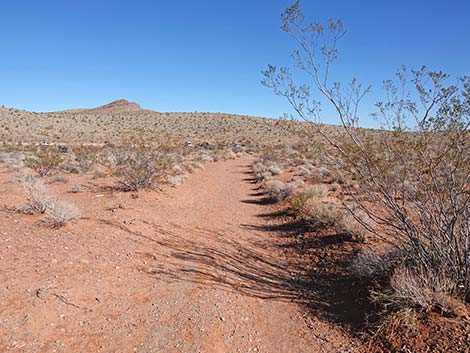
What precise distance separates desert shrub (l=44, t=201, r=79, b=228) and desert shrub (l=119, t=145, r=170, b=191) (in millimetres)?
4128

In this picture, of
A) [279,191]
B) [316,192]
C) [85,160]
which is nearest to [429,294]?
[316,192]

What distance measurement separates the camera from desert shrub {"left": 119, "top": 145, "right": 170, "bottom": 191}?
38.3ft

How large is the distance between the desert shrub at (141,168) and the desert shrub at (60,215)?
4128mm

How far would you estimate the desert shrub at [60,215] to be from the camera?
271 inches

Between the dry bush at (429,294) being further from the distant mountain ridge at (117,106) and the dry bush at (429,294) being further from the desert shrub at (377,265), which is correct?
the distant mountain ridge at (117,106)

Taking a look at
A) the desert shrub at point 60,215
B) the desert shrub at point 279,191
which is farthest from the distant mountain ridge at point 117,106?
the desert shrub at point 60,215

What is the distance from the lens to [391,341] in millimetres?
3578

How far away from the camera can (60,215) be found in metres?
6.91

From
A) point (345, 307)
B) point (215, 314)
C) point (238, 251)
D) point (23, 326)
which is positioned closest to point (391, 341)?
point (345, 307)

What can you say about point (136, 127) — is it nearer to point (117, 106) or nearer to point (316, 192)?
point (316, 192)

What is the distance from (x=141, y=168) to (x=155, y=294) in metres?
7.73

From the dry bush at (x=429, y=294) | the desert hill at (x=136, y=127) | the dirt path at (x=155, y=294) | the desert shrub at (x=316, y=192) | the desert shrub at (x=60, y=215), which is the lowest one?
the dirt path at (x=155, y=294)

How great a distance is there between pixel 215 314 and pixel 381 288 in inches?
96.6

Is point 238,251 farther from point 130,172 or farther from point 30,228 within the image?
point 130,172
